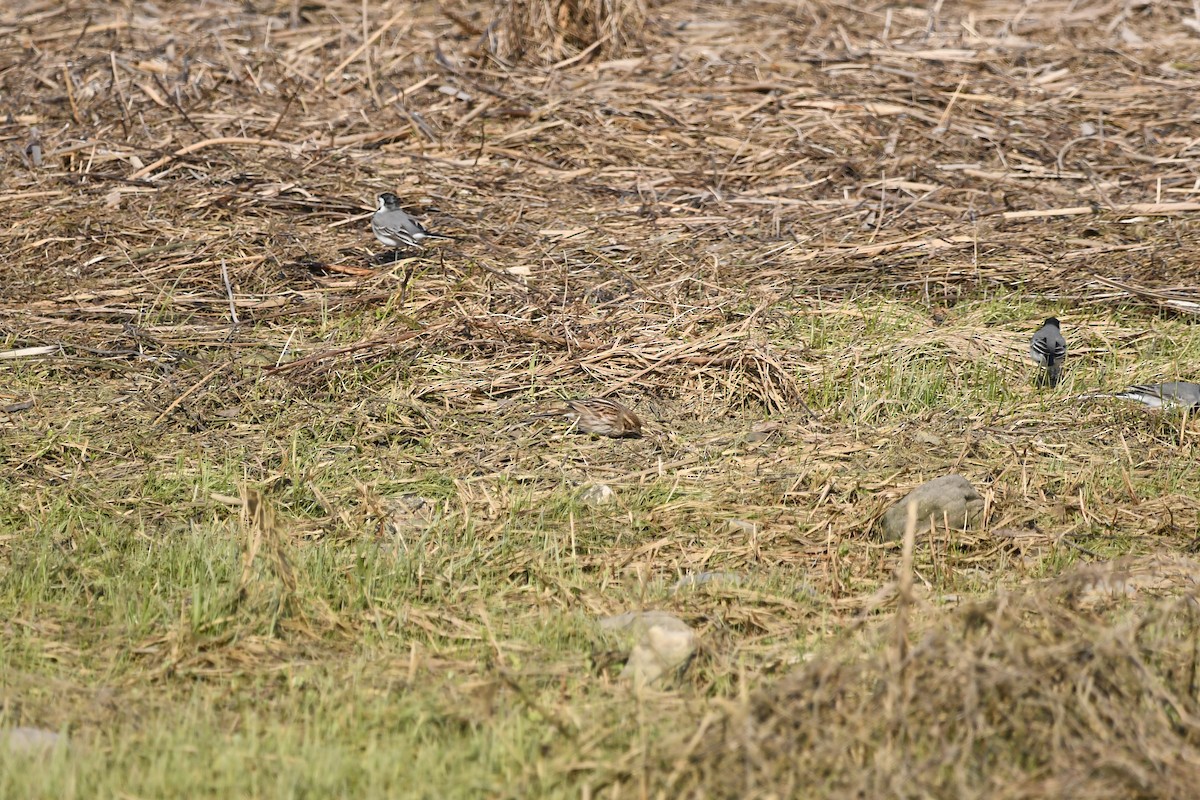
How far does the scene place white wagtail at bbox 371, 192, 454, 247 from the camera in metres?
7.02

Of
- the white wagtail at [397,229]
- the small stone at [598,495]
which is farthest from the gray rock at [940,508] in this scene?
the white wagtail at [397,229]

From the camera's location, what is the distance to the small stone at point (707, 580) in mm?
4441

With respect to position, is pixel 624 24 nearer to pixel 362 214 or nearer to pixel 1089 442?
pixel 362 214

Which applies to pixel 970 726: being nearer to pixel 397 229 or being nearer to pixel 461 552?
pixel 461 552

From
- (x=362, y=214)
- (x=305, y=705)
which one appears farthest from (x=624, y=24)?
(x=305, y=705)

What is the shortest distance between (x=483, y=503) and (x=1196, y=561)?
8.55ft

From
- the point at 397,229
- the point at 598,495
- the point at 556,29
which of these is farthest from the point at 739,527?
the point at 556,29

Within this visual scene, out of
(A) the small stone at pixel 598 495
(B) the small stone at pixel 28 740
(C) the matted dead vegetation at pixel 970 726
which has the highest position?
(C) the matted dead vegetation at pixel 970 726

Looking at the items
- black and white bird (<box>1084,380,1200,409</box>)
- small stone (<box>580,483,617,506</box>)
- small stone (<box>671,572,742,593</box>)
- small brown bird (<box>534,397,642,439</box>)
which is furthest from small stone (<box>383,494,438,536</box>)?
black and white bird (<box>1084,380,1200,409</box>)

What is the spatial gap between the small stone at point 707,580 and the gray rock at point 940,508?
698 millimetres

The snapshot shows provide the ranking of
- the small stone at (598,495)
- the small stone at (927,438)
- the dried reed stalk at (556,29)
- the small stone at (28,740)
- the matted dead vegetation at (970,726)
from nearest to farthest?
the matted dead vegetation at (970,726), the small stone at (28,740), the small stone at (598,495), the small stone at (927,438), the dried reed stalk at (556,29)

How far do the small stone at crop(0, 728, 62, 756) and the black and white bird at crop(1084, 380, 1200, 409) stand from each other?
Answer: 4580 millimetres

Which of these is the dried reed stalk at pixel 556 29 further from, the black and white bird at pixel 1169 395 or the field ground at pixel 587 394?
the black and white bird at pixel 1169 395

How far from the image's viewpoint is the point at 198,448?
5453mm
